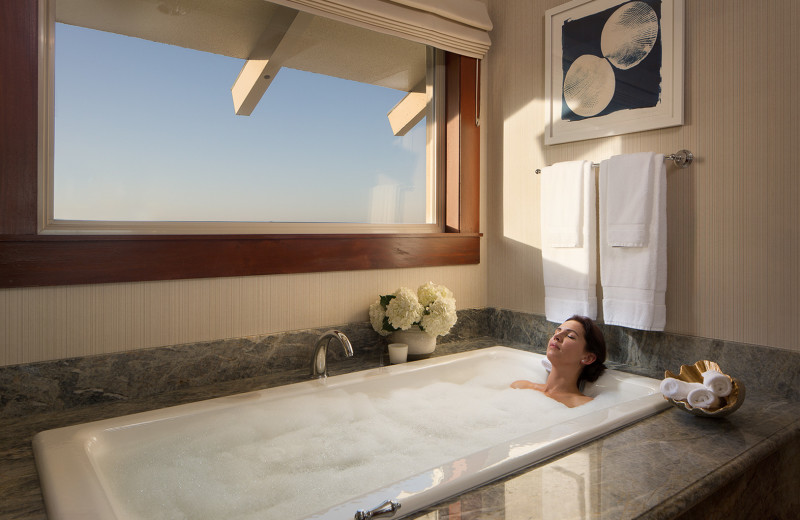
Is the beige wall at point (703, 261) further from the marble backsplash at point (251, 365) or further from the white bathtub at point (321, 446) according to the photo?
the white bathtub at point (321, 446)

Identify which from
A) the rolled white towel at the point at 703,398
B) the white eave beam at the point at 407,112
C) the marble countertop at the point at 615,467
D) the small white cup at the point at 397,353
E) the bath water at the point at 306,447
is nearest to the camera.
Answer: the marble countertop at the point at 615,467

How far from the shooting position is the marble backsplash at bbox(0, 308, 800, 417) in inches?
61.6

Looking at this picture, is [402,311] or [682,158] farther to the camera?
[402,311]

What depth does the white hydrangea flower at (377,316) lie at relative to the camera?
2.18 metres

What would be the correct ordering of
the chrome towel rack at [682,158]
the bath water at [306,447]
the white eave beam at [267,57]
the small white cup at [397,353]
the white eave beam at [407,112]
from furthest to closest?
1. the white eave beam at [407,112]
2. the small white cup at [397,353]
3. the white eave beam at [267,57]
4. the chrome towel rack at [682,158]
5. the bath water at [306,447]

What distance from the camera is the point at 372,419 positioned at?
1724mm

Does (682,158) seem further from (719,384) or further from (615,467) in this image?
(615,467)

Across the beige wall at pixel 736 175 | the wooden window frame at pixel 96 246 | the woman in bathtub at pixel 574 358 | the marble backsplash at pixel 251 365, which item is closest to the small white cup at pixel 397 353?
the marble backsplash at pixel 251 365

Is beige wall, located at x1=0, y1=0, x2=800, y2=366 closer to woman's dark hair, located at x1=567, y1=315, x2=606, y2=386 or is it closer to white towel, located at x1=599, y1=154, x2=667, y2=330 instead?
white towel, located at x1=599, y1=154, x2=667, y2=330

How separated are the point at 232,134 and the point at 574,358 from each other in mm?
1520

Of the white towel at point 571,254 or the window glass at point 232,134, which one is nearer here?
the window glass at point 232,134

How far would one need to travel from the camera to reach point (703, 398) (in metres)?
1.47

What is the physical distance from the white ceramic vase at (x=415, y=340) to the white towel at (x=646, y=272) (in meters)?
0.72

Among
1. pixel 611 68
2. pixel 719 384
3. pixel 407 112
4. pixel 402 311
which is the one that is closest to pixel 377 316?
pixel 402 311
